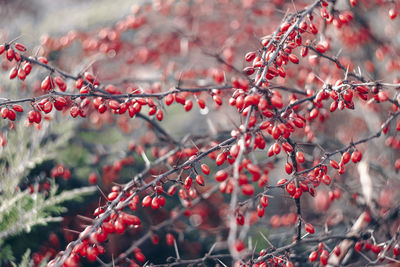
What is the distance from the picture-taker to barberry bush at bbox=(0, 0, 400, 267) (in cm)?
181

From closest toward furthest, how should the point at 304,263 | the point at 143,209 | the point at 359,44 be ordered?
the point at 304,263
the point at 143,209
the point at 359,44

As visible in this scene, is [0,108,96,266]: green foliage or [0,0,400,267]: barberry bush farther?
[0,108,96,266]: green foliage

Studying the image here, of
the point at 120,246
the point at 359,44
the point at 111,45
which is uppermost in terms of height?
the point at 111,45

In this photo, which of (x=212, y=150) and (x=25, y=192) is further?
(x=25, y=192)

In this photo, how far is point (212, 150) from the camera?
1.80 metres

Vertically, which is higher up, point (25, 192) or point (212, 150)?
point (212, 150)

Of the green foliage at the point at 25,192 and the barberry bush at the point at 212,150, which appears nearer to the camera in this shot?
the barberry bush at the point at 212,150

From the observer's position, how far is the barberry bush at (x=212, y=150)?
1.81 metres

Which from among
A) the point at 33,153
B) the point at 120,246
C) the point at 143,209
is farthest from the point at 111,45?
the point at 120,246

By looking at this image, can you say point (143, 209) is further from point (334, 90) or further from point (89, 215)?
point (334, 90)

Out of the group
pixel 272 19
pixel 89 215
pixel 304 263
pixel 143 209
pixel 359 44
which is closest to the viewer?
pixel 304 263

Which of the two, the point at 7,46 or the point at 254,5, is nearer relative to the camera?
the point at 7,46

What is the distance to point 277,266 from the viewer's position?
76.6 inches

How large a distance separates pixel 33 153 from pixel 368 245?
3.05 metres
